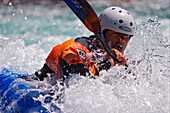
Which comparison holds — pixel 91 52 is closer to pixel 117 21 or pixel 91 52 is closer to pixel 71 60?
pixel 71 60

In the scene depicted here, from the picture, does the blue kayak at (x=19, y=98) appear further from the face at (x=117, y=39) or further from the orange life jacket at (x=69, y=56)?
the face at (x=117, y=39)

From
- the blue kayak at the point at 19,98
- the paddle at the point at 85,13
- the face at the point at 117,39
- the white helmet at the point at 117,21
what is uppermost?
the paddle at the point at 85,13

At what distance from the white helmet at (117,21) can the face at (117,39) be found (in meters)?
0.04

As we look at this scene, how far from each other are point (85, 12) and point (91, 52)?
1.49 ft

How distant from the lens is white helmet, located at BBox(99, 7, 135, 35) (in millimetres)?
2256

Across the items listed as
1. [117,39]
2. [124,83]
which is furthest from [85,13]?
[124,83]

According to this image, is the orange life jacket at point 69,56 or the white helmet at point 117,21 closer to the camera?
the orange life jacket at point 69,56

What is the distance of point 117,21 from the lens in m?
2.27

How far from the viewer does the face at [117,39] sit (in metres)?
2.19

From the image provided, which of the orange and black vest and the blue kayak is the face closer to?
the orange and black vest

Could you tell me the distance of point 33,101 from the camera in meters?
1.87

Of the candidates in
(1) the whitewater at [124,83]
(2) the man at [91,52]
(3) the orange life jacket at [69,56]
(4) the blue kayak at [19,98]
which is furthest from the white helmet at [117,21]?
(4) the blue kayak at [19,98]

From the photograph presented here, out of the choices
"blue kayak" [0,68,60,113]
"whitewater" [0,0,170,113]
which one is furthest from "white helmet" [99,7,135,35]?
"blue kayak" [0,68,60,113]

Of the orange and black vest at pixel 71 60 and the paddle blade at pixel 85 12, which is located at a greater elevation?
the paddle blade at pixel 85 12
